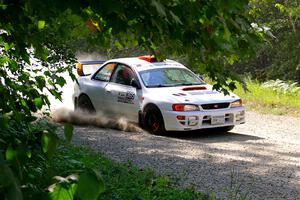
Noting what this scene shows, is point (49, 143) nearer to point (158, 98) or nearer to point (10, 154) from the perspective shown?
point (10, 154)

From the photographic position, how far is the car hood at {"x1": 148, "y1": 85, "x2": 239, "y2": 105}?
11.3 metres

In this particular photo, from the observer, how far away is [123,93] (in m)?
12.3

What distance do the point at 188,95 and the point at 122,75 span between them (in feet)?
6.20

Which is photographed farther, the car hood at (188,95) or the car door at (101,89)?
the car door at (101,89)

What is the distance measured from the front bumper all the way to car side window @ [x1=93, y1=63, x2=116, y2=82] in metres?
2.31

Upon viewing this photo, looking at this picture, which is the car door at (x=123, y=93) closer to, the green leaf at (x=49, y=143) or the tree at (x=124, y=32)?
the tree at (x=124, y=32)

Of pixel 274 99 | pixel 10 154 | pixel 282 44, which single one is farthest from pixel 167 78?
pixel 282 44

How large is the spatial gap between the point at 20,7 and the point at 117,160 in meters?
6.77

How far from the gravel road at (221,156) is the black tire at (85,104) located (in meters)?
0.96

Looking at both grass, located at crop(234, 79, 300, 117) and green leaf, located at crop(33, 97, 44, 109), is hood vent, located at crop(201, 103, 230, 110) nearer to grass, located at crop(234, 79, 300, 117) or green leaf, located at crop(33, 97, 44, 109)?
grass, located at crop(234, 79, 300, 117)

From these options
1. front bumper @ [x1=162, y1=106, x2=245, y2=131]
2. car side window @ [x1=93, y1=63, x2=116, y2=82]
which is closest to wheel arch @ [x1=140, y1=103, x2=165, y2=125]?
front bumper @ [x1=162, y1=106, x2=245, y2=131]

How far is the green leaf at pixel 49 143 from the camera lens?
1.93m

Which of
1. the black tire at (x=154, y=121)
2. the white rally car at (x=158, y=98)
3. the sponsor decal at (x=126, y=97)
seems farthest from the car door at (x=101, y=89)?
Answer: the black tire at (x=154, y=121)

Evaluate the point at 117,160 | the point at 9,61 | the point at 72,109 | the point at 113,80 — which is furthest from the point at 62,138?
the point at 72,109
